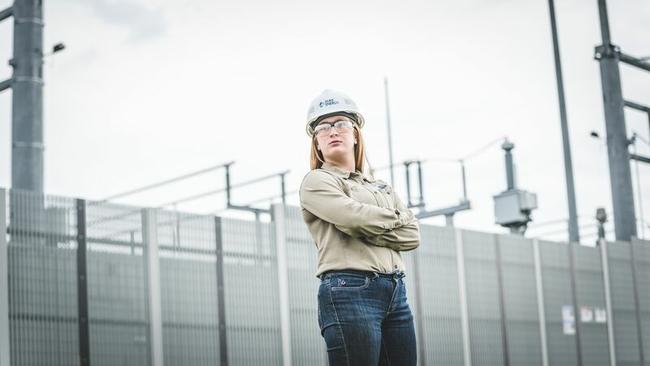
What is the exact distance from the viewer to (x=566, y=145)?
21.9 m

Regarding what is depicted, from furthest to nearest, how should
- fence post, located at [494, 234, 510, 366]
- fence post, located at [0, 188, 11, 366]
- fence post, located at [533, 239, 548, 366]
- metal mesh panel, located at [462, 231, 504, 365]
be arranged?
1. fence post, located at [533, 239, 548, 366]
2. fence post, located at [494, 234, 510, 366]
3. metal mesh panel, located at [462, 231, 504, 365]
4. fence post, located at [0, 188, 11, 366]

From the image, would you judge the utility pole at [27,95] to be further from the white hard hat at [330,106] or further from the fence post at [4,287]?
the white hard hat at [330,106]

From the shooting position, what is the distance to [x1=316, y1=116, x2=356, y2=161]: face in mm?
Result: 4414

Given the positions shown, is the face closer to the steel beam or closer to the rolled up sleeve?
the rolled up sleeve

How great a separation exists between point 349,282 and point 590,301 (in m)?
13.9

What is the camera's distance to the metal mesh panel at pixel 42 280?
991 cm

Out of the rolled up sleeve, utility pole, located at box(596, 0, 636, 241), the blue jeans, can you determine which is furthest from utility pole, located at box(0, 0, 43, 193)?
utility pole, located at box(596, 0, 636, 241)

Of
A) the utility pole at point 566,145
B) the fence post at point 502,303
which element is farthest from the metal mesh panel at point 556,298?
the utility pole at point 566,145

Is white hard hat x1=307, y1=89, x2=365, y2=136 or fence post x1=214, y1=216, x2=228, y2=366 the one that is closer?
white hard hat x1=307, y1=89, x2=365, y2=136

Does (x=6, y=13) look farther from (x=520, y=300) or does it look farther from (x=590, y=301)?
(x=590, y=301)

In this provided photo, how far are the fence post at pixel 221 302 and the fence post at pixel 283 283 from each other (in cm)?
73

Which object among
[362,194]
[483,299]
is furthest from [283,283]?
[362,194]

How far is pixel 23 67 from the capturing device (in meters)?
13.9

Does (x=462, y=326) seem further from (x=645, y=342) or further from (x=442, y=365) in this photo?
(x=645, y=342)
